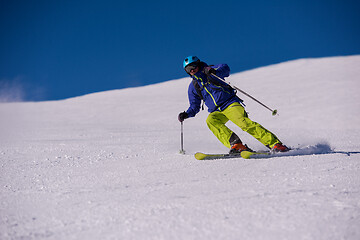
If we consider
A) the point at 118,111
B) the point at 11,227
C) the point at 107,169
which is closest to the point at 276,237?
the point at 11,227

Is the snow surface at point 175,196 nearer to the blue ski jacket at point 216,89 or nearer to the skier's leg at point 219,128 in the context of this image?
the skier's leg at point 219,128

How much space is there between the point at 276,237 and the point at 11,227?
184cm

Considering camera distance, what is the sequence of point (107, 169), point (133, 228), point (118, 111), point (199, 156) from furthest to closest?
point (118, 111), point (199, 156), point (107, 169), point (133, 228)

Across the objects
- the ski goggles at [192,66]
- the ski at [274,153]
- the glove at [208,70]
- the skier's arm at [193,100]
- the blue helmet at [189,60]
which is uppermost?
the blue helmet at [189,60]

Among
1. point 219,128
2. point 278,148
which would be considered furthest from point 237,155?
point 219,128

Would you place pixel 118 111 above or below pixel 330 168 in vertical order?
above

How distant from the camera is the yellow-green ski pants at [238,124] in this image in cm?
531

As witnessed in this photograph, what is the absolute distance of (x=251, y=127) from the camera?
5.38 meters

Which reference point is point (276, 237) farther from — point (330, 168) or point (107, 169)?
point (107, 169)

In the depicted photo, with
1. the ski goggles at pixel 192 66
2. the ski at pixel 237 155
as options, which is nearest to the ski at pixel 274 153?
the ski at pixel 237 155

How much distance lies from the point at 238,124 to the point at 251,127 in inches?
10.0

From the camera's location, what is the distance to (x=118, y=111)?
68.4 ft

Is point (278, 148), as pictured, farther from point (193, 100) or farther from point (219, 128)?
point (193, 100)

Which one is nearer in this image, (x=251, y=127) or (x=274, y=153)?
(x=274, y=153)
